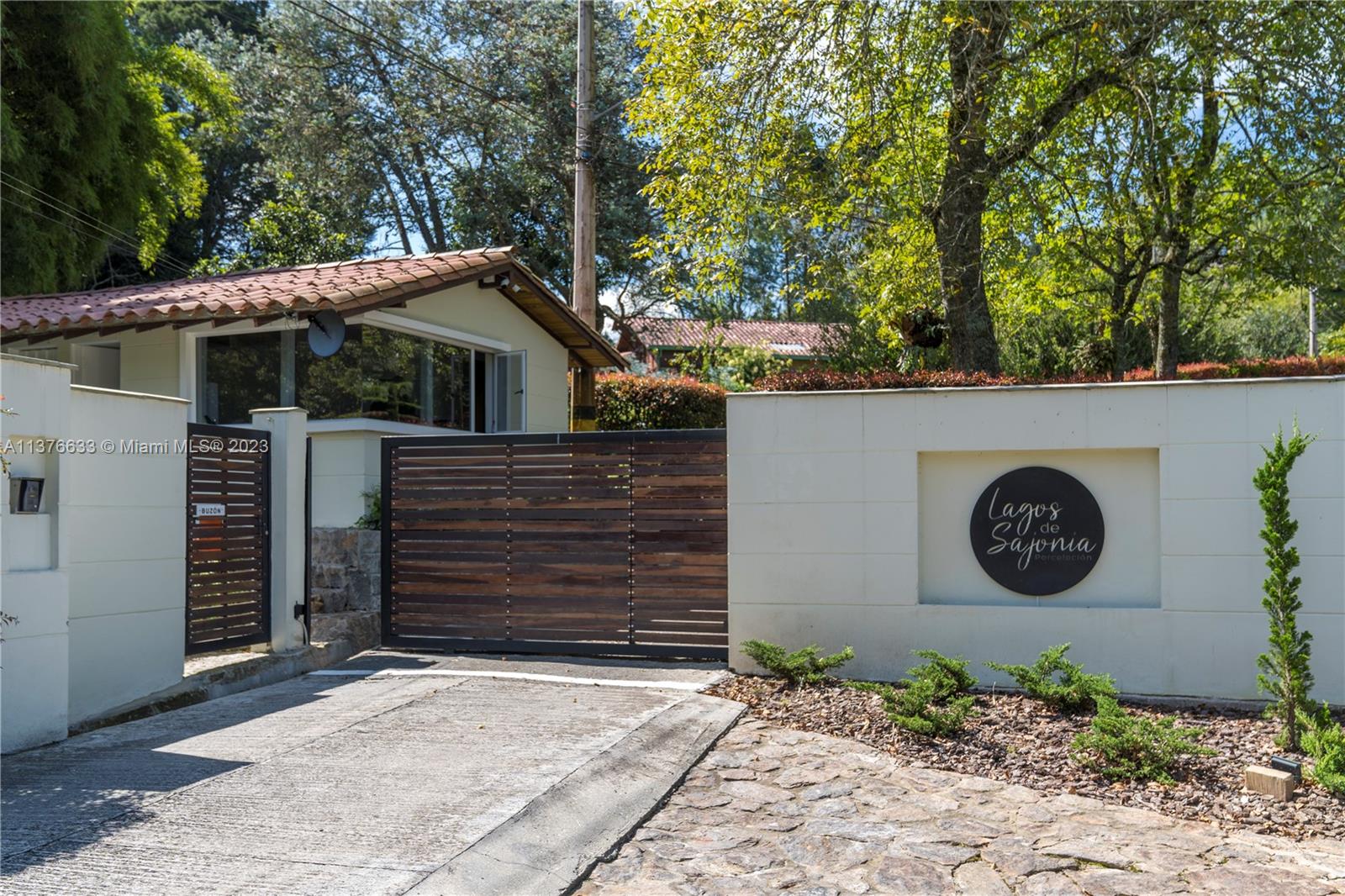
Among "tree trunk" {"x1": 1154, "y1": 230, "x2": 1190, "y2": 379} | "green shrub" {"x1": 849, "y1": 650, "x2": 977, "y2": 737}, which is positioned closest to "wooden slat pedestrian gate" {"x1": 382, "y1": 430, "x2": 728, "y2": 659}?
"green shrub" {"x1": 849, "y1": 650, "x2": 977, "y2": 737}

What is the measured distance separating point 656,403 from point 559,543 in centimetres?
982

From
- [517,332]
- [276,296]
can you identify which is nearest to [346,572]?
[276,296]

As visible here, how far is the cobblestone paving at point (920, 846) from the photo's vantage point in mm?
4375

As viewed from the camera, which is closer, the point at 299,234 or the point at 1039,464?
the point at 1039,464

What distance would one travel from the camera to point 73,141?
16953 millimetres

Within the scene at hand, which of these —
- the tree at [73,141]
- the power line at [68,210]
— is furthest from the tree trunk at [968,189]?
the power line at [68,210]

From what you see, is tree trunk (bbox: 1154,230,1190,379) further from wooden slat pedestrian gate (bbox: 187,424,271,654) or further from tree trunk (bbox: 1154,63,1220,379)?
wooden slat pedestrian gate (bbox: 187,424,271,654)

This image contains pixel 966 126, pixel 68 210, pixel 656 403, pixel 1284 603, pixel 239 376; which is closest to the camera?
pixel 1284 603

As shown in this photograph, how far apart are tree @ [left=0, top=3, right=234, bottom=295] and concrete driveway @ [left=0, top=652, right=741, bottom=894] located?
40.9 ft

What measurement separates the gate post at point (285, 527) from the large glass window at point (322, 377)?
10.5 ft

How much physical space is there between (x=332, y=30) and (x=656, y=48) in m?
17.5

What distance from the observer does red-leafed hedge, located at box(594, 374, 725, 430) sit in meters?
18.5

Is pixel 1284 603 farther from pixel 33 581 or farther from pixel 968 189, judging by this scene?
pixel 33 581

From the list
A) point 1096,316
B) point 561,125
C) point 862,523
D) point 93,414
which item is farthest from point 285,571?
point 561,125
